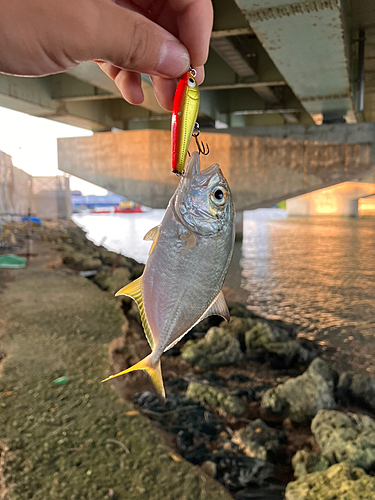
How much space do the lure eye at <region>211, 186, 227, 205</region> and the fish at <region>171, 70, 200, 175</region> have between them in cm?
13

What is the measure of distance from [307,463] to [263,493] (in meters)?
0.38

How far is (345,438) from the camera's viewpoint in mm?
2941

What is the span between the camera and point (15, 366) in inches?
143

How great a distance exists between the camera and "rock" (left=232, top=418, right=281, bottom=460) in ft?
9.96

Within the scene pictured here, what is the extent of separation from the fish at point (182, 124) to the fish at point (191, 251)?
0.04 m

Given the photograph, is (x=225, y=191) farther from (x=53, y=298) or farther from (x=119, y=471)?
(x=53, y=298)

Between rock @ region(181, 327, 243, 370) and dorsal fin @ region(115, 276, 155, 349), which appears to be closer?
dorsal fin @ region(115, 276, 155, 349)

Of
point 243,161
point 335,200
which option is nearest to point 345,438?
point 243,161

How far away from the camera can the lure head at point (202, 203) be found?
116 centimetres

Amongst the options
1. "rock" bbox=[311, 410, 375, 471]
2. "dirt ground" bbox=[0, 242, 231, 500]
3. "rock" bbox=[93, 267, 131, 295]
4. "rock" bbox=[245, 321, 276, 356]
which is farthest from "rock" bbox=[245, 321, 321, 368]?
"rock" bbox=[93, 267, 131, 295]

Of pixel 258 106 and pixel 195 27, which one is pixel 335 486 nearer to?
pixel 195 27

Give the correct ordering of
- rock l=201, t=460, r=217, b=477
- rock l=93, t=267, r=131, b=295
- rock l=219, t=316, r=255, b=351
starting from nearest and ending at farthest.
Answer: rock l=201, t=460, r=217, b=477
rock l=219, t=316, r=255, b=351
rock l=93, t=267, r=131, b=295

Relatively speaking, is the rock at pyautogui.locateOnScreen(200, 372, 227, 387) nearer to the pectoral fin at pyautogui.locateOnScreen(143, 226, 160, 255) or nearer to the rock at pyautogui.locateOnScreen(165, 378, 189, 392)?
the rock at pyautogui.locateOnScreen(165, 378, 189, 392)

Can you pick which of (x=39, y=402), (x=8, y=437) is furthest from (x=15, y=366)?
(x=8, y=437)
